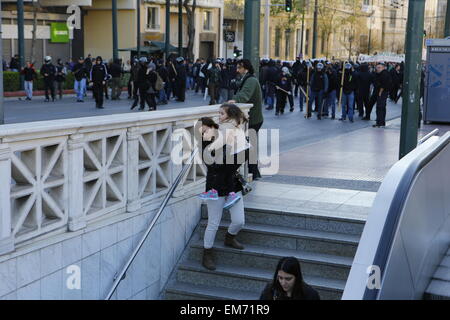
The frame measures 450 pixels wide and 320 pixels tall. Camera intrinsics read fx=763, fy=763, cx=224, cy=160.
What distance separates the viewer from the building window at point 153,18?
57.4m

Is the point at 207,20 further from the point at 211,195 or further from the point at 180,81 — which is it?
the point at 211,195

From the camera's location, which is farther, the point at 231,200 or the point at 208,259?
the point at 208,259

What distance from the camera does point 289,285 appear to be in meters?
5.73

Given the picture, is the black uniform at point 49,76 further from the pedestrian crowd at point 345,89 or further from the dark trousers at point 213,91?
the pedestrian crowd at point 345,89

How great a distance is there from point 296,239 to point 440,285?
1.79 meters

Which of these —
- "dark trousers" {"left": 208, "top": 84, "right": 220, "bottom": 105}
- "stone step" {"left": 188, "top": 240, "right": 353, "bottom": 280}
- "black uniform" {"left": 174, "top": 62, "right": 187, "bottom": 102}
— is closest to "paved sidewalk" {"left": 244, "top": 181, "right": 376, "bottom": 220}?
"stone step" {"left": 188, "top": 240, "right": 353, "bottom": 280}

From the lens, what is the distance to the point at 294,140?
1773 cm

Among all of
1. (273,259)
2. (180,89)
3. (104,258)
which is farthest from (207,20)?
(104,258)

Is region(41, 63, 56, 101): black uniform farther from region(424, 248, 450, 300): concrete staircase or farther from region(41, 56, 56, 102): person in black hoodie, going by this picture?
region(424, 248, 450, 300): concrete staircase

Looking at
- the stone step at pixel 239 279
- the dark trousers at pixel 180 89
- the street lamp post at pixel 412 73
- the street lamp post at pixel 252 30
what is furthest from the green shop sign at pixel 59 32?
the stone step at pixel 239 279

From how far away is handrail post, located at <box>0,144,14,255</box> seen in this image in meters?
6.08

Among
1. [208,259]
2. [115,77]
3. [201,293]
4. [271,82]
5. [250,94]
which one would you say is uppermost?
[250,94]
